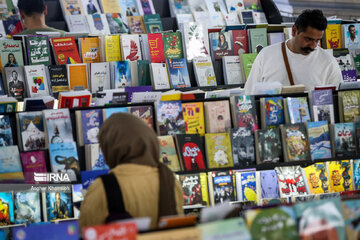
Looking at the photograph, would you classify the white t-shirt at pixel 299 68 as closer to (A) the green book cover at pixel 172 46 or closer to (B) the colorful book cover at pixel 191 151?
(B) the colorful book cover at pixel 191 151

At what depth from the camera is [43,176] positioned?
4.32 metres

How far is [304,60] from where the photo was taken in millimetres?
5637

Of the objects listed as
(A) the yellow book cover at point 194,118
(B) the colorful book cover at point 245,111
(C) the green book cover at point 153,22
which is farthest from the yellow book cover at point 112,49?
(B) the colorful book cover at point 245,111

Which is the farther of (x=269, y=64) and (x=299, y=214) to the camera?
(x=269, y=64)

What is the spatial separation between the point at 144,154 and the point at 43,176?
4.55ft

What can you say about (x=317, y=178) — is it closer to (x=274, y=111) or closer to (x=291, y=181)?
(x=291, y=181)

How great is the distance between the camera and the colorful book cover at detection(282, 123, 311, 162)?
478cm

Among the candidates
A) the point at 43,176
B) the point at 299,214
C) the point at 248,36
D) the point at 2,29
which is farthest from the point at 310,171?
the point at 2,29

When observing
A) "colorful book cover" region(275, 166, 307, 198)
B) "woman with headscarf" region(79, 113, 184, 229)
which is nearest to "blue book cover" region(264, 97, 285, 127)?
"colorful book cover" region(275, 166, 307, 198)

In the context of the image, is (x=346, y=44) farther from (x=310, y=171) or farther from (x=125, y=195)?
(x=125, y=195)

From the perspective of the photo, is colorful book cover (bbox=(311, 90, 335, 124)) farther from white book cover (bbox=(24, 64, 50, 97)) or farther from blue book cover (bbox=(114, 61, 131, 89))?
white book cover (bbox=(24, 64, 50, 97))

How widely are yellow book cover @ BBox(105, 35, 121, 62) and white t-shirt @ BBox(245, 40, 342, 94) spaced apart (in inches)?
79.1

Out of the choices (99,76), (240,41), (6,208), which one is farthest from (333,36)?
(6,208)

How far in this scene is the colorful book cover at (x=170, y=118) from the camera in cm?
464
